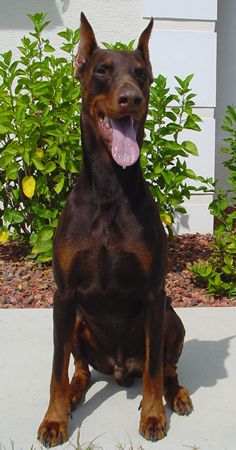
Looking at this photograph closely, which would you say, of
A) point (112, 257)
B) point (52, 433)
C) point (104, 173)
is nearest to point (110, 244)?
point (112, 257)

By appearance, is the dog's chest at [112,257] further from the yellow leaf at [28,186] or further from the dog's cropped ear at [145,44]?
the yellow leaf at [28,186]

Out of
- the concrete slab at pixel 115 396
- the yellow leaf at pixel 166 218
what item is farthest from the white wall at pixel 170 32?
the concrete slab at pixel 115 396

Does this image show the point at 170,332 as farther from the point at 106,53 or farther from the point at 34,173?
the point at 34,173

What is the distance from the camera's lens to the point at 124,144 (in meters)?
2.57

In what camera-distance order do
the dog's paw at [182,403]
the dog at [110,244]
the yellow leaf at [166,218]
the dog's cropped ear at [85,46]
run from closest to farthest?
the dog at [110,244] < the dog's cropped ear at [85,46] < the dog's paw at [182,403] < the yellow leaf at [166,218]

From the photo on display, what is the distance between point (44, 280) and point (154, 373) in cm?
237

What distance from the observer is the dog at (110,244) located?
2.66 meters

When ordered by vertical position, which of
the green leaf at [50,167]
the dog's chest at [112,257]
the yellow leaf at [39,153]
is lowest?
the dog's chest at [112,257]

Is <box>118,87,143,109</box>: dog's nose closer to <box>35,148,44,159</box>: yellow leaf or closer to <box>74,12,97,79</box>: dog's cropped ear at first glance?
<box>74,12,97,79</box>: dog's cropped ear

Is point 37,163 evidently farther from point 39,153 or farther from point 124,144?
point 124,144

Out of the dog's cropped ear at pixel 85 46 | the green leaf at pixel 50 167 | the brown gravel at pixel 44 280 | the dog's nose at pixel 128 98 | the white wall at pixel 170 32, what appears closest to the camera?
the dog's nose at pixel 128 98

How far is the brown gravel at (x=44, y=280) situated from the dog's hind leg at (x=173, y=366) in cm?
156

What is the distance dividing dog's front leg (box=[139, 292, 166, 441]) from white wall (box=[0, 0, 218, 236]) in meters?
3.30

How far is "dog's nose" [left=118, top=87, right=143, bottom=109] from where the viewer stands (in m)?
2.46
